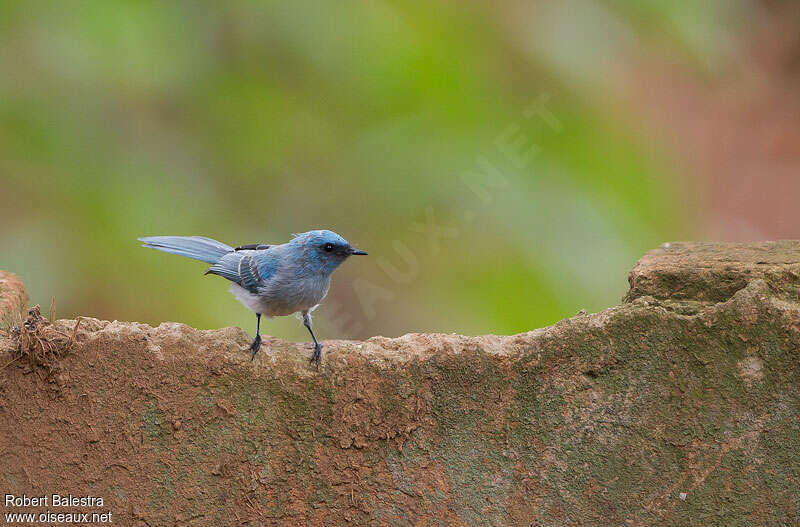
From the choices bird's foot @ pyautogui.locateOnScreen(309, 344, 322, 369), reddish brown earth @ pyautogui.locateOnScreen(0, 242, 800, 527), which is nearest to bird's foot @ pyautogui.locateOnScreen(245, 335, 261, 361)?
reddish brown earth @ pyautogui.locateOnScreen(0, 242, 800, 527)

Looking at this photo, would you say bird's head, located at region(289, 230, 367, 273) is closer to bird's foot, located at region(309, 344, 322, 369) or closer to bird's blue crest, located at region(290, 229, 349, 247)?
bird's blue crest, located at region(290, 229, 349, 247)

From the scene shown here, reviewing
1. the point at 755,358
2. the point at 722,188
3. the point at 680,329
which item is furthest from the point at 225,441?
the point at 722,188

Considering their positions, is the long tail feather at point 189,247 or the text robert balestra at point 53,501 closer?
the text robert balestra at point 53,501

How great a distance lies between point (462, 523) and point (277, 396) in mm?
563

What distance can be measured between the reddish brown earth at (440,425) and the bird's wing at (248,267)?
0.42 m

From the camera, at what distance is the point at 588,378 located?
2.35 meters

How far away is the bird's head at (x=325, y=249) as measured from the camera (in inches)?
107

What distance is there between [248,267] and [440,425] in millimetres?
805

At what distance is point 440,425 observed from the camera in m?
2.37

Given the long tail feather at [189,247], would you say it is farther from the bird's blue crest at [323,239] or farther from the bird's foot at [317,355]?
the bird's foot at [317,355]

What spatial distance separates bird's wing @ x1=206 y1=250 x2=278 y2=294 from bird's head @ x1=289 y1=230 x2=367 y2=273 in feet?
0.35

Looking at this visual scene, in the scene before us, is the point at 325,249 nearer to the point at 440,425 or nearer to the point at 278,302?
the point at 278,302

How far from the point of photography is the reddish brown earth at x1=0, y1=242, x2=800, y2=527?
2.31 m

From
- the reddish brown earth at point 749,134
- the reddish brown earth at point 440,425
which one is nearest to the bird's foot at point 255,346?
the reddish brown earth at point 440,425
